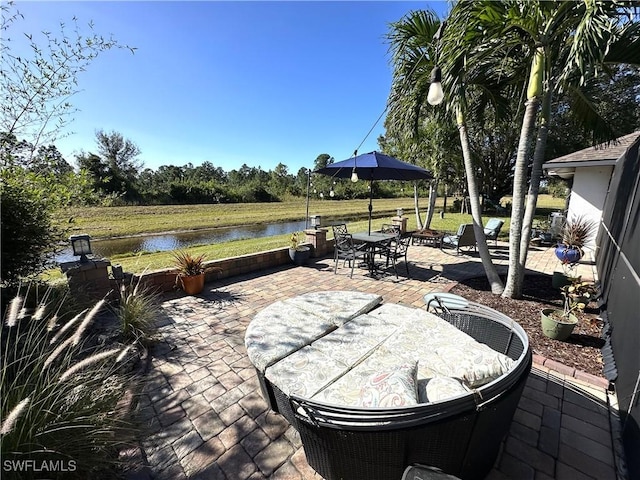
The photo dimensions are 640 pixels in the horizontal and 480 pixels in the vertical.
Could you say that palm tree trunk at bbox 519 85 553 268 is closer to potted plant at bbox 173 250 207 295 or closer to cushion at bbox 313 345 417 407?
cushion at bbox 313 345 417 407

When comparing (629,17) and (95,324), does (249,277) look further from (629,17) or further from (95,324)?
(629,17)

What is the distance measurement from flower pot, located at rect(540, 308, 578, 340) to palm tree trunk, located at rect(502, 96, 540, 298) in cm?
100

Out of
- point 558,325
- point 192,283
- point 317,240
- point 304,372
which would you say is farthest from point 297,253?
point 558,325

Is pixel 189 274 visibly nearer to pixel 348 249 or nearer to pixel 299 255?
pixel 299 255

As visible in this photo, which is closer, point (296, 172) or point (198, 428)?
point (198, 428)

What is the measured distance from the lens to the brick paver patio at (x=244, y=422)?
1.81 m

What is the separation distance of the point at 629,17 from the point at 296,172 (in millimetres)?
65973

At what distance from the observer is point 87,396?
5.66ft

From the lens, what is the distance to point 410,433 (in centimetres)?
135

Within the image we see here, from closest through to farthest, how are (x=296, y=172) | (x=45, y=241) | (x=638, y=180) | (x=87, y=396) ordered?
(x=87, y=396), (x=45, y=241), (x=638, y=180), (x=296, y=172)

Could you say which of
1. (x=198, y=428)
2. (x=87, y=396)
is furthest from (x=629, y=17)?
(x=87, y=396)

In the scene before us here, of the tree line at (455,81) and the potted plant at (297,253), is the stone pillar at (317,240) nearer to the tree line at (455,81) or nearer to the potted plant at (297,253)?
the potted plant at (297,253)

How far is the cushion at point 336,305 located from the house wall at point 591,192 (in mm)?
9515
